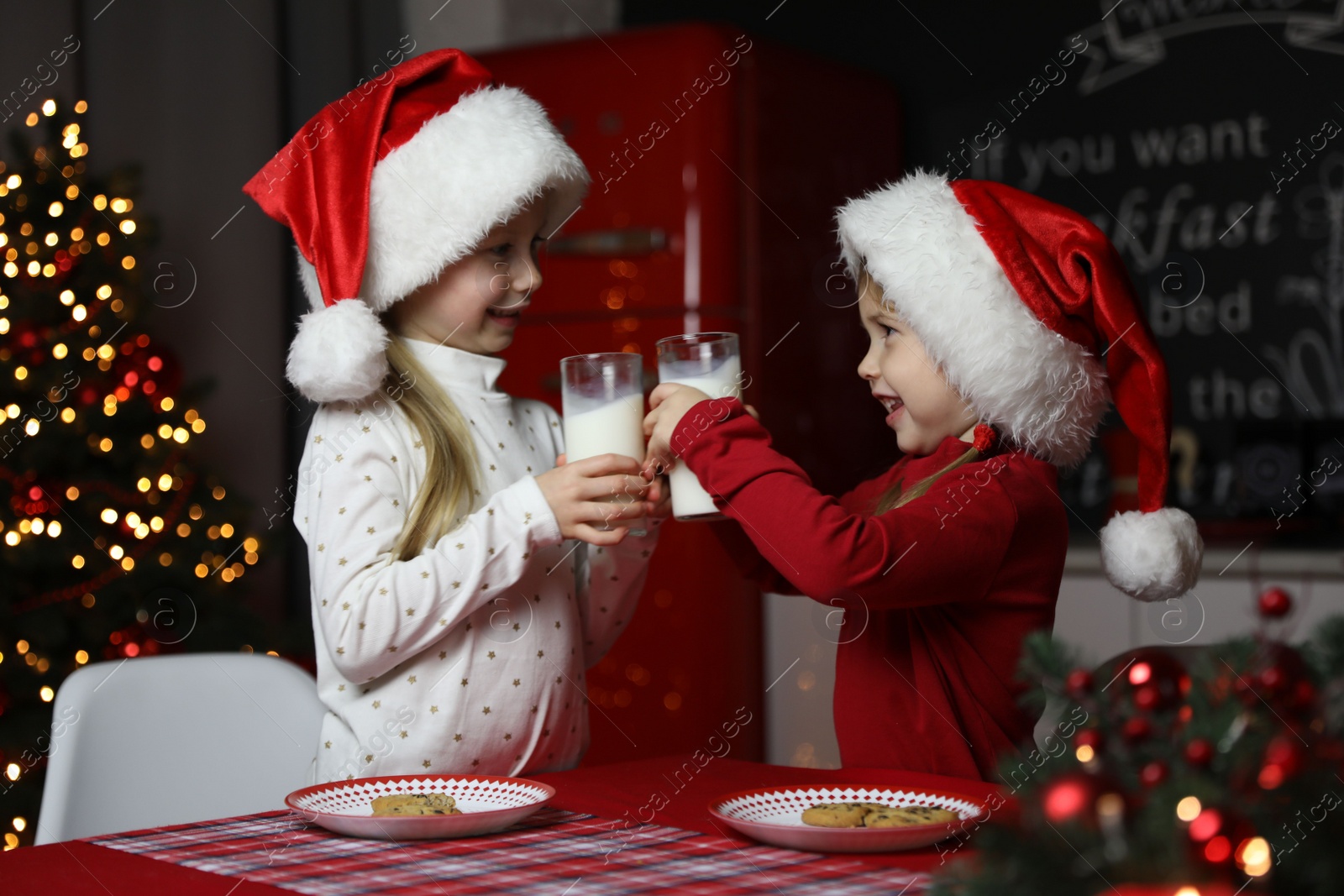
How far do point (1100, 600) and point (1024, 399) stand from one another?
1.30 meters

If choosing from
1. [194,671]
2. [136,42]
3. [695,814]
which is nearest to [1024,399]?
[695,814]

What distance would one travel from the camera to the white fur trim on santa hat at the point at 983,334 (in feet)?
4.60

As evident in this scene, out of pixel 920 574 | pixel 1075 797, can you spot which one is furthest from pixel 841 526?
pixel 1075 797

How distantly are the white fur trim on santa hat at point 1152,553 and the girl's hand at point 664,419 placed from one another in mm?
506

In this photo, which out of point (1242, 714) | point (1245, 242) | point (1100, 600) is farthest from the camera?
point (1245, 242)

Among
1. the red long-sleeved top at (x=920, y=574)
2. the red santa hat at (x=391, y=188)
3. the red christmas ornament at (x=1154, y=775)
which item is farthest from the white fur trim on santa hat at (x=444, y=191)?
the red christmas ornament at (x=1154, y=775)

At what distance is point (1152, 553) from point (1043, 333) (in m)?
0.27

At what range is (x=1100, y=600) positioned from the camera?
259 cm

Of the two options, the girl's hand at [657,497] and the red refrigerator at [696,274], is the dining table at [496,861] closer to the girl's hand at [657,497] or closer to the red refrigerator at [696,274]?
the girl's hand at [657,497]

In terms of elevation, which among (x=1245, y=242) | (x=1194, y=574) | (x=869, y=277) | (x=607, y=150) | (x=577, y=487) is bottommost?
(x=1194, y=574)

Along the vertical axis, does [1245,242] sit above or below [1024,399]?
above

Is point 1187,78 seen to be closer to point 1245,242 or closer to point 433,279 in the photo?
point 1245,242

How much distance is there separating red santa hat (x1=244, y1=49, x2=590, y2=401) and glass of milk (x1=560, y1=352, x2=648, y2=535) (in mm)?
250

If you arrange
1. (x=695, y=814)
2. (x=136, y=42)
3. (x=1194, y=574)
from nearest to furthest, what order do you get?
(x=695, y=814) < (x=1194, y=574) < (x=136, y=42)
